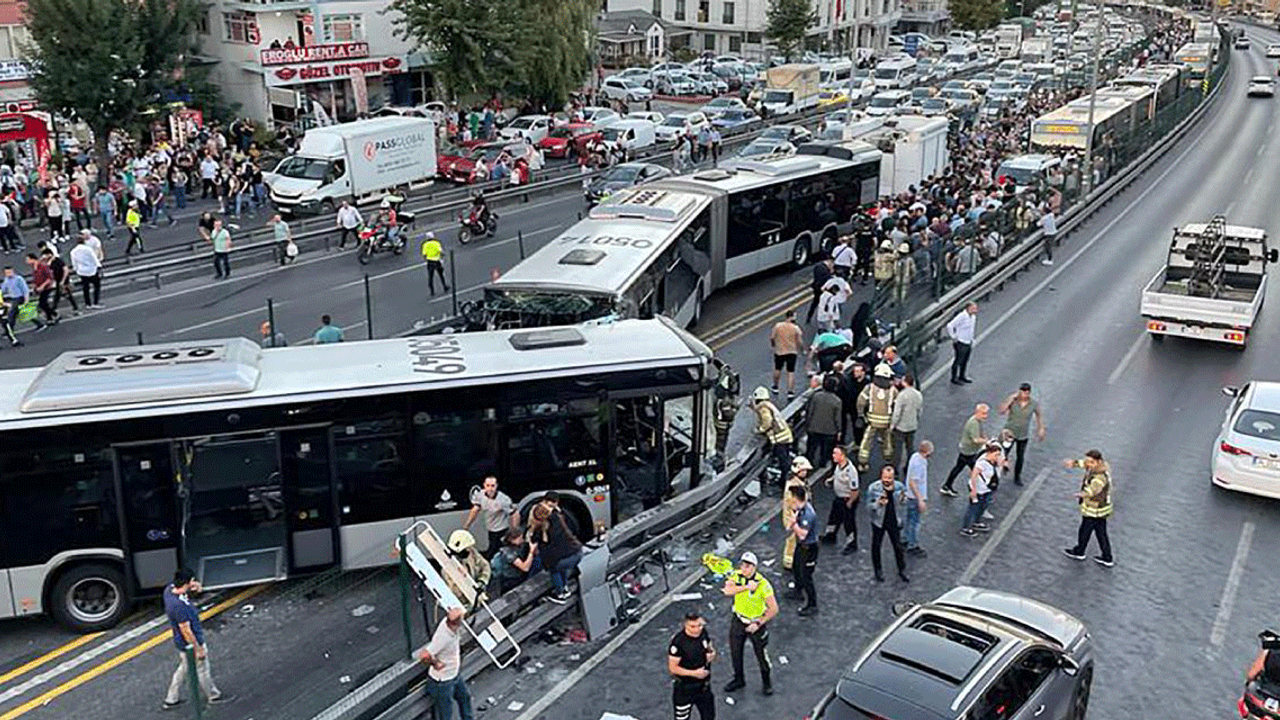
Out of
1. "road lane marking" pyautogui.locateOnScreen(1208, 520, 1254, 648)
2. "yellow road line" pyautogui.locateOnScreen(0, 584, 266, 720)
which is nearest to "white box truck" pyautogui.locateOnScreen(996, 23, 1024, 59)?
"road lane marking" pyautogui.locateOnScreen(1208, 520, 1254, 648)

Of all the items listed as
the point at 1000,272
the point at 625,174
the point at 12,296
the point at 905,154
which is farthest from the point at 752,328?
the point at 12,296

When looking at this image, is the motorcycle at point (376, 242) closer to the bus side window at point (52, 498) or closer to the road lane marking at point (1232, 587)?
the bus side window at point (52, 498)

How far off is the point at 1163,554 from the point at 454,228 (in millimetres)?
25560

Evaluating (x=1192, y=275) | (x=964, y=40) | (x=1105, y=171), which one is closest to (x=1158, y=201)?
(x=1105, y=171)

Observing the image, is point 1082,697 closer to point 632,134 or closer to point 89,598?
point 89,598

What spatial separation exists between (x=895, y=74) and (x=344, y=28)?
35.2 m

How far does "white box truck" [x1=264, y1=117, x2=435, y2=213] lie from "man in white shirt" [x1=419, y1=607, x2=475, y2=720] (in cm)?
2878

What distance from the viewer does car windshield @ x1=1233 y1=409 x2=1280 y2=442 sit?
56.4ft

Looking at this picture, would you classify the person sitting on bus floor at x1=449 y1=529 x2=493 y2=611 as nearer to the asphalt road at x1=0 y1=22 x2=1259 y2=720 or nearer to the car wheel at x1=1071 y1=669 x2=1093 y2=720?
the asphalt road at x1=0 y1=22 x2=1259 y2=720

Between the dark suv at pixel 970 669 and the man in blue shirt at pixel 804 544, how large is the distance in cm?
213

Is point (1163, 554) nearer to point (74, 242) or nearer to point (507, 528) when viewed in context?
point (507, 528)

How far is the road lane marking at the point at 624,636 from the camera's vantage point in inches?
488

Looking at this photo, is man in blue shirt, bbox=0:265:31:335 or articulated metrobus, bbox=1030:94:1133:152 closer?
man in blue shirt, bbox=0:265:31:335

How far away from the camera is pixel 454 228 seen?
37.1m
